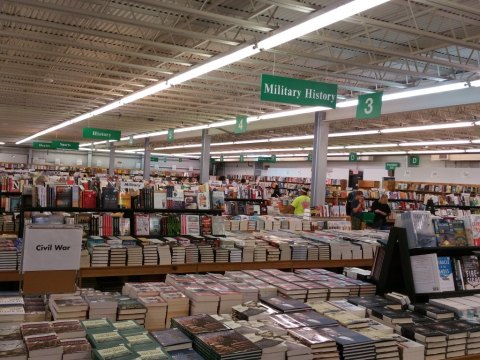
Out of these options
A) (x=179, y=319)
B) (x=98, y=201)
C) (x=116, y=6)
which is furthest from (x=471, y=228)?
(x=116, y=6)

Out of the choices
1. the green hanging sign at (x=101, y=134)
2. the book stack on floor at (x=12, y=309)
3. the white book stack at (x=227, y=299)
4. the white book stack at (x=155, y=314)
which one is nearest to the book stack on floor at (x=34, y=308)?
the book stack on floor at (x=12, y=309)

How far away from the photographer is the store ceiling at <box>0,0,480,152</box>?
22.5 feet

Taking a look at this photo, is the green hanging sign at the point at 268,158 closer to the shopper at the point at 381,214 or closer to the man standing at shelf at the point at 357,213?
the man standing at shelf at the point at 357,213

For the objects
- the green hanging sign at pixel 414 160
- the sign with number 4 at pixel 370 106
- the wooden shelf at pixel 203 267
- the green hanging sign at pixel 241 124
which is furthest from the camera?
the green hanging sign at pixel 414 160

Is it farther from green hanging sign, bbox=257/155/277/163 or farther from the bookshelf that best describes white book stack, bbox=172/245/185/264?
green hanging sign, bbox=257/155/277/163

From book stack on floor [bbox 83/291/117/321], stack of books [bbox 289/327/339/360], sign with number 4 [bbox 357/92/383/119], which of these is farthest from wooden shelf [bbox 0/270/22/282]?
sign with number 4 [bbox 357/92/383/119]

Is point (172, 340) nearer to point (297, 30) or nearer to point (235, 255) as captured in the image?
point (235, 255)

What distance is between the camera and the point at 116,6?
7168 mm

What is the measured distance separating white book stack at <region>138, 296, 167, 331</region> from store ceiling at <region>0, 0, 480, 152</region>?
4.15 metres

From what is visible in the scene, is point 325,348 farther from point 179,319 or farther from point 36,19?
point 36,19

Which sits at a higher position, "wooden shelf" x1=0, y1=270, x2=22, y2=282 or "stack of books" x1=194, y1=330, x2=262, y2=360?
"stack of books" x1=194, y1=330, x2=262, y2=360

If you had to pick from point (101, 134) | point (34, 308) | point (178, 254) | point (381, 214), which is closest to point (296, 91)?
point (178, 254)

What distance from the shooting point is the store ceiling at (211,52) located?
687 cm

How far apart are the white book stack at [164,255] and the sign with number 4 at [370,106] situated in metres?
4.86
